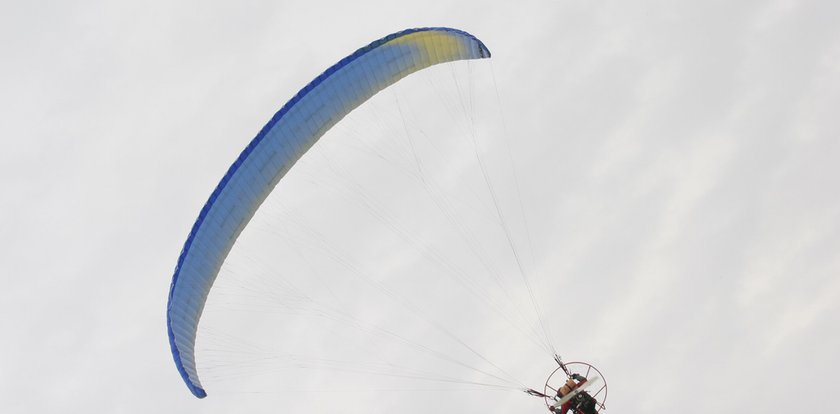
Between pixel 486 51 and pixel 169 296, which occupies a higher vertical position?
pixel 486 51

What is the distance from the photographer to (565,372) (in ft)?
89.6

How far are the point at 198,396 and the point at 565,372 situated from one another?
11.4m

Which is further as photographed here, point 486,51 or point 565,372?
point 486,51

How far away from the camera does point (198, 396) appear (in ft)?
99.5

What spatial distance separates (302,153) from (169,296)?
5.89 meters

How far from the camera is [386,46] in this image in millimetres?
28625

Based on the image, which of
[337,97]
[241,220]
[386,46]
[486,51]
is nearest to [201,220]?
[241,220]

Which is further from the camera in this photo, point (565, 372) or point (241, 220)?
point (241, 220)

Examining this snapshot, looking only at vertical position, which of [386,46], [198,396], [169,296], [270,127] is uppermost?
[386,46]

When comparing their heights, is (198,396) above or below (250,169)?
below

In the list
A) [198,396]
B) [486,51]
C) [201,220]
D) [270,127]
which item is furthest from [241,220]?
[486,51]

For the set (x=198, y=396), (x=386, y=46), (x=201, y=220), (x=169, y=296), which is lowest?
(x=198, y=396)

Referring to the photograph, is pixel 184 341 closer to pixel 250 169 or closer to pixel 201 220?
pixel 201 220

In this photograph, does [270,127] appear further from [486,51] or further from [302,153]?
[486,51]
